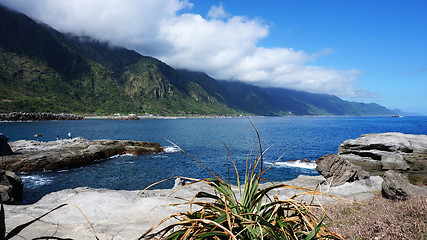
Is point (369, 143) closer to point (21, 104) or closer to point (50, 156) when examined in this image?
point (50, 156)

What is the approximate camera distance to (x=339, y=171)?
16062 mm

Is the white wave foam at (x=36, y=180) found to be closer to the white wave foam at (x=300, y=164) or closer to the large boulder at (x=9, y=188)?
the large boulder at (x=9, y=188)

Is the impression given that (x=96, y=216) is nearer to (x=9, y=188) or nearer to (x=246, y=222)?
(x=9, y=188)

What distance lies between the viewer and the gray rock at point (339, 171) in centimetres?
1581

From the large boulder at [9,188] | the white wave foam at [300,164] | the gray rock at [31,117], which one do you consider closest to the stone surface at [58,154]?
the large boulder at [9,188]

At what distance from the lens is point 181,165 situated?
106ft

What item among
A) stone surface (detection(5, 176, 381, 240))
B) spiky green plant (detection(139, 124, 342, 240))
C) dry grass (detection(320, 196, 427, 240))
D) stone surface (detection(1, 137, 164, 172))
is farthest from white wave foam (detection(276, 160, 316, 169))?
spiky green plant (detection(139, 124, 342, 240))

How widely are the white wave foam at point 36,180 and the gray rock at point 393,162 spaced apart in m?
32.4

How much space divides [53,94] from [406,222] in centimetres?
20208

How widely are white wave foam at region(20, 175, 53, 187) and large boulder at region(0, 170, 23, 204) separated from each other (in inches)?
308

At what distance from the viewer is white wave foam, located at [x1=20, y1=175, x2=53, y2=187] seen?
2189 centimetres

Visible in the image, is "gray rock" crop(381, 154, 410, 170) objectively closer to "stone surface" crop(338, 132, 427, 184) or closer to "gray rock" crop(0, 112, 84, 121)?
"stone surface" crop(338, 132, 427, 184)

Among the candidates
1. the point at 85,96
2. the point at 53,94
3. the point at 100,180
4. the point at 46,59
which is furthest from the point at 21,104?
the point at 100,180

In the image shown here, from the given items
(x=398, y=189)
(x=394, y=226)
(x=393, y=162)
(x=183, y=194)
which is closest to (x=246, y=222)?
(x=394, y=226)
